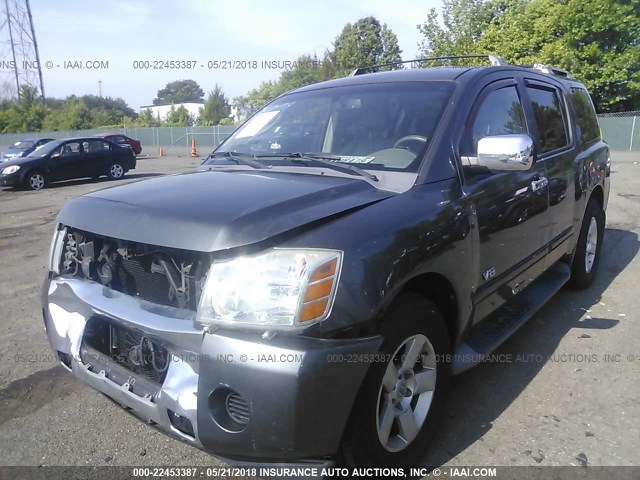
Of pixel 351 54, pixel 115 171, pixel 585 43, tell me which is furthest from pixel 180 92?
pixel 115 171

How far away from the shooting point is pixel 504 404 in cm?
304

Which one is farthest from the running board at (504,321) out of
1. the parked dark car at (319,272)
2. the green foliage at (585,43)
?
the green foliage at (585,43)

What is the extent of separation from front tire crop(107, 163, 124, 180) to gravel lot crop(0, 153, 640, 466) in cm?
1311

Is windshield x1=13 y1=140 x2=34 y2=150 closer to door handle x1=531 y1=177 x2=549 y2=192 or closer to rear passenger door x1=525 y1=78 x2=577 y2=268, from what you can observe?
rear passenger door x1=525 y1=78 x2=577 y2=268

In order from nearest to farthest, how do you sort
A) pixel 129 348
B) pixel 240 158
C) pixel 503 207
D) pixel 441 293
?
1. pixel 129 348
2. pixel 441 293
3. pixel 503 207
4. pixel 240 158

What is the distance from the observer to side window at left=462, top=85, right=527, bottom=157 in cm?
294

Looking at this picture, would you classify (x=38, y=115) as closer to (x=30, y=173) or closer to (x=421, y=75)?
(x=30, y=173)

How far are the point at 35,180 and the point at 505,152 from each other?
15500mm

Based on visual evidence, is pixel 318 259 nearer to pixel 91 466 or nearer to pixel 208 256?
pixel 208 256

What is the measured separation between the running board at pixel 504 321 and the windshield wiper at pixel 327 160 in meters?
1.07

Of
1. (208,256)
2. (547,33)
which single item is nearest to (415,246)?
(208,256)

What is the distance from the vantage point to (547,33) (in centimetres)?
2950

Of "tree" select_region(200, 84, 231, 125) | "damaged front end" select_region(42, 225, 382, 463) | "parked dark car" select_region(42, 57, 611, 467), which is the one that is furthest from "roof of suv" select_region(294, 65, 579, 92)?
"tree" select_region(200, 84, 231, 125)

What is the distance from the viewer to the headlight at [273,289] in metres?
1.89
